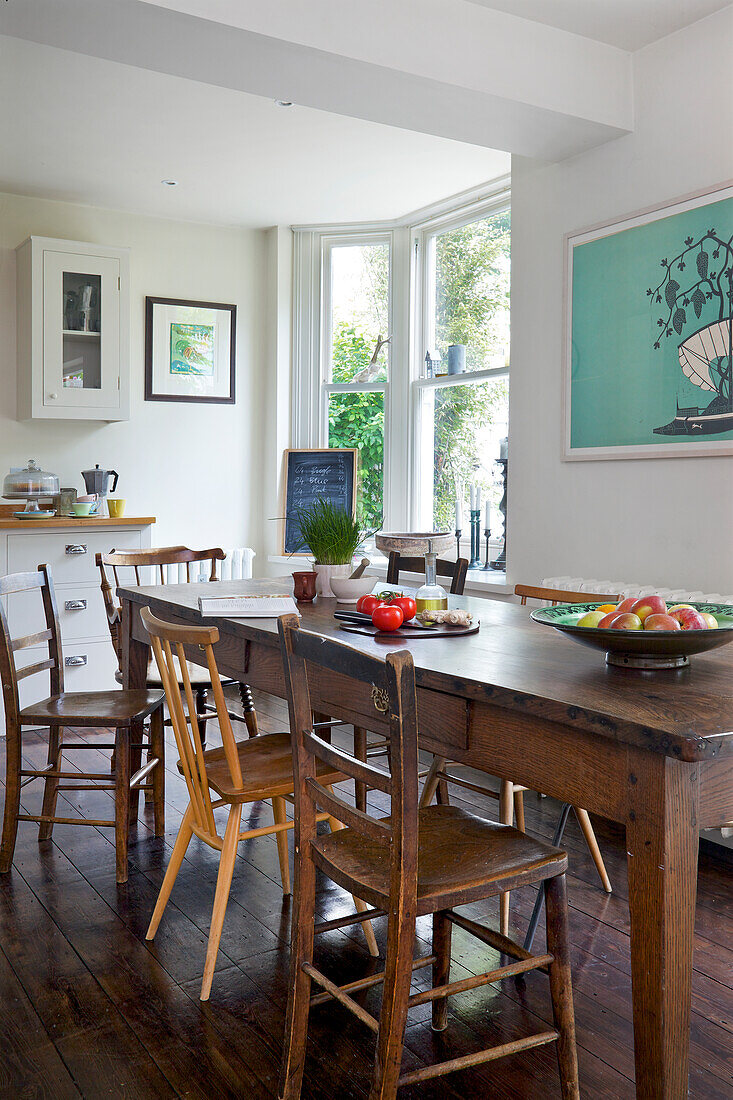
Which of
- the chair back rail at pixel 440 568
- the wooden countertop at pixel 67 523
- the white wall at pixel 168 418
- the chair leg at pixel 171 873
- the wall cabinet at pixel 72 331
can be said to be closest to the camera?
the chair leg at pixel 171 873

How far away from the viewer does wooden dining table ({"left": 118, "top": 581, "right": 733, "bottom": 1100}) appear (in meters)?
1.30

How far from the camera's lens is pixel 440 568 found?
3.28m

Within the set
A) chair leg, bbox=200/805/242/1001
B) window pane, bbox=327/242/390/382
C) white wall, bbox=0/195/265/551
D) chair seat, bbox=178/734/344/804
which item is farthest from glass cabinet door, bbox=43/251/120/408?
chair leg, bbox=200/805/242/1001

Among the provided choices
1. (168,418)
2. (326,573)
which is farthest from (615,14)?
(168,418)

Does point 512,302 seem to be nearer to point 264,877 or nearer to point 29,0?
point 29,0

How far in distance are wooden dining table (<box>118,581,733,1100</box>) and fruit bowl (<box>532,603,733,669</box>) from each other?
30 millimetres

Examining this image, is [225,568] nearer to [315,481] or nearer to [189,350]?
[315,481]

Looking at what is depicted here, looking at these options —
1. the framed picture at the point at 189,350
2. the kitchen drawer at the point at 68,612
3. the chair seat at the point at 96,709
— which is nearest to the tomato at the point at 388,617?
the chair seat at the point at 96,709

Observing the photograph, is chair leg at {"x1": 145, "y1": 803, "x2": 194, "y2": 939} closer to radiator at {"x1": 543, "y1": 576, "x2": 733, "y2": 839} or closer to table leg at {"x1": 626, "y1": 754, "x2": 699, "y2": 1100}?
table leg at {"x1": 626, "y1": 754, "x2": 699, "y2": 1100}

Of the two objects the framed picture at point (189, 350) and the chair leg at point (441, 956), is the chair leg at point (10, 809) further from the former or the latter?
the framed picture at point (189, 350)

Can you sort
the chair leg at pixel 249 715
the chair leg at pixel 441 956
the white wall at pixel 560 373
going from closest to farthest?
the chair leg at pixel 441 956
the white wall at pixel 560 373
the chair leg at pixel 249 715

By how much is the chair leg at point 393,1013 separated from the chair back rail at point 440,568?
1.72m

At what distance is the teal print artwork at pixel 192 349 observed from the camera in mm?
5461

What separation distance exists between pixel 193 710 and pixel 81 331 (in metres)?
3.43
